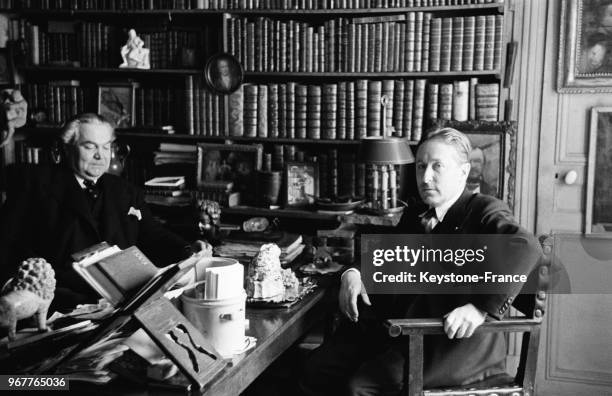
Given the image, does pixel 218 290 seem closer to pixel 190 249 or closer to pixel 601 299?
pixel 190 249

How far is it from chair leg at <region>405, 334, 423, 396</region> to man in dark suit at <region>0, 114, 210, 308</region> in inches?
39.6

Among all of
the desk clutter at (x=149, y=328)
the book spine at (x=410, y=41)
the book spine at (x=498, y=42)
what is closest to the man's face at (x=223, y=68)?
the book spine at (x=410, y=41)

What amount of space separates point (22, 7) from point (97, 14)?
18.1 inches

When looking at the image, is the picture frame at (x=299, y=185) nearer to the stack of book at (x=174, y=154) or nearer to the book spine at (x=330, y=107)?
the book spine at (x=330, y=107)

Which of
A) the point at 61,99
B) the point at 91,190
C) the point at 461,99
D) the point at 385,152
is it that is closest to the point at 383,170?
the point at 385,152

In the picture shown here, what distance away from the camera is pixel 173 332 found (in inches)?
60.9

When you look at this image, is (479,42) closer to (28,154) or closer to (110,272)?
(110,272)

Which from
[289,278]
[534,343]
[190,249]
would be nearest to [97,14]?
[190,249]

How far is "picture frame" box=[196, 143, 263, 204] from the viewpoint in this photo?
3775mm

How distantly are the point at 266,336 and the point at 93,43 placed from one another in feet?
8.97

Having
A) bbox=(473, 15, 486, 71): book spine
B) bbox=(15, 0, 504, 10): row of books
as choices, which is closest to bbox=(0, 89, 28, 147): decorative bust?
bbox=(15, 0, 504, 10): row of books

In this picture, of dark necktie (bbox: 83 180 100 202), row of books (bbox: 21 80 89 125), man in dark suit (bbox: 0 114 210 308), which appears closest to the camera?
man in dark suit (bbox: 0 114 210 308)

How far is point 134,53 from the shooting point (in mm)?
3846

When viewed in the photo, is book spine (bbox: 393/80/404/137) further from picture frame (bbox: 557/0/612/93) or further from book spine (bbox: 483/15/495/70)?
picture frame (bbox: 557/0/612/93)
